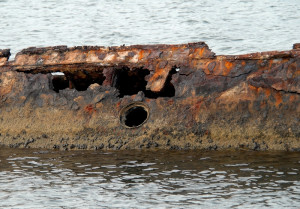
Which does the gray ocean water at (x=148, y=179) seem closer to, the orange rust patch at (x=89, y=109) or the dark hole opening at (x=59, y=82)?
the orange rust patch at (x=89, y=109)

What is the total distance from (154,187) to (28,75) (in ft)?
9.69

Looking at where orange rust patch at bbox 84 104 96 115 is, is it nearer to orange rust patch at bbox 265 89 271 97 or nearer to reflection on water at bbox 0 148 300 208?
reflection on water at bbox 0 148 300 208

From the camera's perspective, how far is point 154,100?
766cm

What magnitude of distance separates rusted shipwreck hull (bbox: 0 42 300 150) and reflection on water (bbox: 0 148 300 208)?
0.65 ft

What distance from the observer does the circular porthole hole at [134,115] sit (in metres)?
7.73

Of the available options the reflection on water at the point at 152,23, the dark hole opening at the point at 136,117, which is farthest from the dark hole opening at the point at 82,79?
the reflection on water at the point at 152,23

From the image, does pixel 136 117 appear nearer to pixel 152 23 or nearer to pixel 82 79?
pixel 82 79

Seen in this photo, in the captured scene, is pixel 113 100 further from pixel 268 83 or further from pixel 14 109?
pixel 268 83

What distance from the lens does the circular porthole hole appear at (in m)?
7.73

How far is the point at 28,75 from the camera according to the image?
8188 mm

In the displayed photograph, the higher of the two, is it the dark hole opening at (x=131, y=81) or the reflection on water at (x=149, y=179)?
the dark hole opening at (x=131, y=81)

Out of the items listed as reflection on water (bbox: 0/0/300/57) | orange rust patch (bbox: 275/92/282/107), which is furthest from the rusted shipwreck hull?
reflection on water (bbox: 0/0/300/57)

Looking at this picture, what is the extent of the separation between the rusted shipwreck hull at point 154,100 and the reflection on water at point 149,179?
0.20 meters

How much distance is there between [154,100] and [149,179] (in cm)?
152
